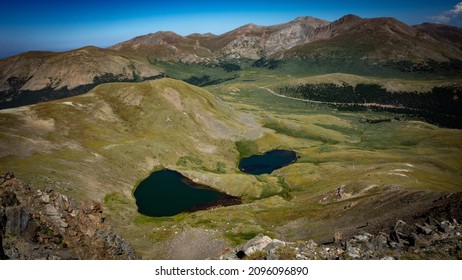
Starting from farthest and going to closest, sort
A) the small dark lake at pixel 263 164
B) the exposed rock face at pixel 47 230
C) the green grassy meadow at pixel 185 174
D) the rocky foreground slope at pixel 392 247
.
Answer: the small dark lake at pixel 263 164 → the green grassy meadow at pixel 185 174 → the exposed rock face at pixel 47 230 → the rocky foreground slope at pixel 392 247

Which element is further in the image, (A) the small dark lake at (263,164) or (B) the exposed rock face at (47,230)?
(A) the small dark lake at (263,164)

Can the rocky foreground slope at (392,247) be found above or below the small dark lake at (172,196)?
above

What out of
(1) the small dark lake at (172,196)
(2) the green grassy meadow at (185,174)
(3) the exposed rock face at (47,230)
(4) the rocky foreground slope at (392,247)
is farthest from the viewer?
(1) the small dark lake at (172,196)

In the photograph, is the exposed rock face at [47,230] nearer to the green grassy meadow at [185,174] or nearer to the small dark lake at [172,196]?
the green grassy meadow at [185,174]

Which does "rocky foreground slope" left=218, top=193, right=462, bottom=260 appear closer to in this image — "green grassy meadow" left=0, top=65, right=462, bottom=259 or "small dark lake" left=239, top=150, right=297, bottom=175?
"green grassy meadow" left=0, top=65, right=462, bottom=259

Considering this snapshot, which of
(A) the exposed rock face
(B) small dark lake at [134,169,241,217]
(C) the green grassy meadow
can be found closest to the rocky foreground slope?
(A) the exposed rock face

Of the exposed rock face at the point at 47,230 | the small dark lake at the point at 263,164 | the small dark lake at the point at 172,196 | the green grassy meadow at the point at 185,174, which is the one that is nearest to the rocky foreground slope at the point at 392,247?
the exposed rock face at the point at 47,230

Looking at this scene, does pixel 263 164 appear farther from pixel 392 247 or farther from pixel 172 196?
pixel 392 247
